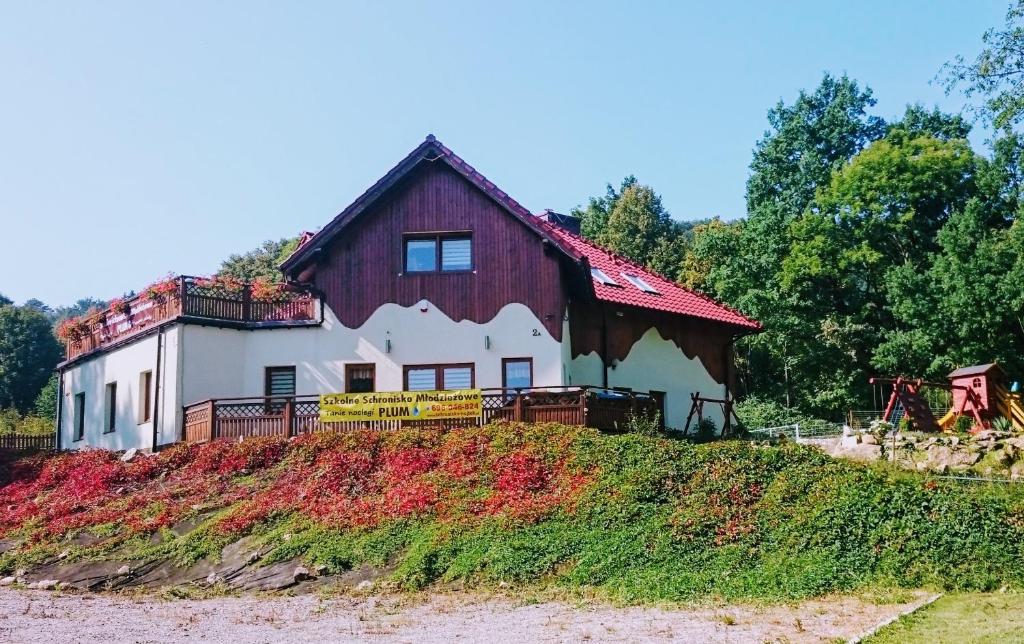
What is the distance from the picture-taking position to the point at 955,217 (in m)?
40.8

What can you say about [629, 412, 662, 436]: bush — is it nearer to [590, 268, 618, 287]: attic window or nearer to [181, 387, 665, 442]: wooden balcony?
[181, 387, 665, 442]: wooden balcony

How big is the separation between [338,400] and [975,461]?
1520 cm

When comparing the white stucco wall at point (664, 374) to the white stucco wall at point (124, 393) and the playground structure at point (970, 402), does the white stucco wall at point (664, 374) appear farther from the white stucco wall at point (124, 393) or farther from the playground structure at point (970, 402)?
the white stucco wall at point (124, 393)

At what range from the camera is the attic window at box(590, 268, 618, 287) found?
3375 centimetres

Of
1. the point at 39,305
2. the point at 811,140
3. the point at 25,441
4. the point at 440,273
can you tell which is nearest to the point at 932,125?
the point at 811,140

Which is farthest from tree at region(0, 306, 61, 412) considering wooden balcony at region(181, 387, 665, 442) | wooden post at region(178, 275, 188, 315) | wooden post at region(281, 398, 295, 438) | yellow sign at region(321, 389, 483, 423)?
yellow sign at region(321, 389, 483, 423)

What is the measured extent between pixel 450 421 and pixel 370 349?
3950 millimetres

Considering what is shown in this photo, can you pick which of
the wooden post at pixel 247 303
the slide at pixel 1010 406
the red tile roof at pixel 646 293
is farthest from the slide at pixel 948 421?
the wooden post at pixel 247 303

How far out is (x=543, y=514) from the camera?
2170 centimetres

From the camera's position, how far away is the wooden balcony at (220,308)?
30.6 m

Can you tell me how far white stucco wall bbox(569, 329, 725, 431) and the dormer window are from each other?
4.35 m

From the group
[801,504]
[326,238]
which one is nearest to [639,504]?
[801,504]

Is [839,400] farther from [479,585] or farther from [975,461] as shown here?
[479,585]

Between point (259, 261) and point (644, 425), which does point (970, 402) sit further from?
point (259, 261)
